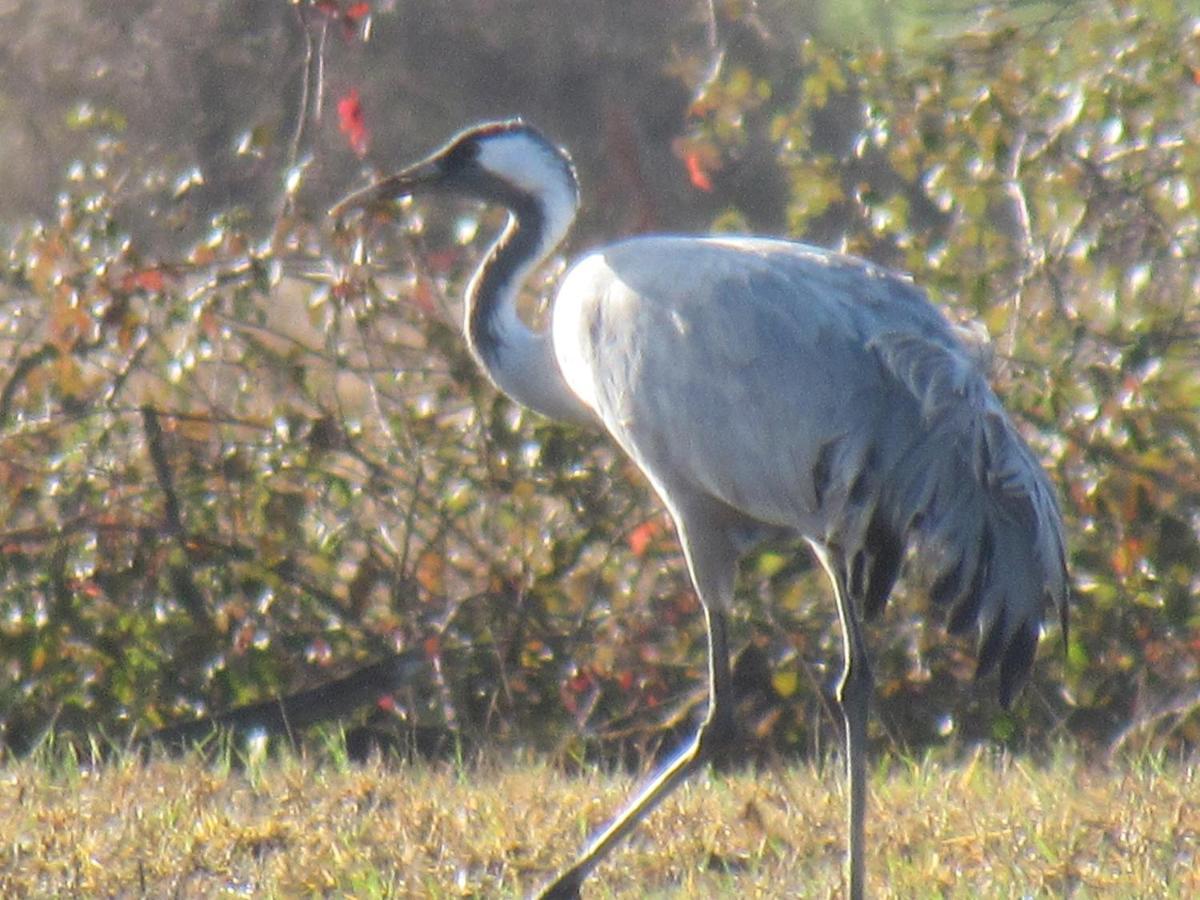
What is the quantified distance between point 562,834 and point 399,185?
167cm

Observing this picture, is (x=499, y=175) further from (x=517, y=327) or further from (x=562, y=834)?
(x=562, y=834)

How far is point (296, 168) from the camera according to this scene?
5859mm

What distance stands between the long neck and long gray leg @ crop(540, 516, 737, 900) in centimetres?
49

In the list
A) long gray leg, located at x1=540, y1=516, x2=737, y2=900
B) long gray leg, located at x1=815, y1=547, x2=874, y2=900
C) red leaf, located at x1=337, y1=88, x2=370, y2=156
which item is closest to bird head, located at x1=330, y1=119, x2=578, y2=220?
red leaf, located at x1=337, y1=88, x2=370, y2=156

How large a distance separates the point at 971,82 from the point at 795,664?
158cm

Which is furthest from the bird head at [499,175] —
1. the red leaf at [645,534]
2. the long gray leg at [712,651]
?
the red leaf at [645,534]

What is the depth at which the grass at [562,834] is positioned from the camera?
3867 mm

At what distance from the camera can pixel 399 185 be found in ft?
17.2

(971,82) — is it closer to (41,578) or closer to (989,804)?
(989,804)

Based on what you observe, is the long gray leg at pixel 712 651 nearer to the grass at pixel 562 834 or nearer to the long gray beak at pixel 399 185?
the grass at pixel 562 834

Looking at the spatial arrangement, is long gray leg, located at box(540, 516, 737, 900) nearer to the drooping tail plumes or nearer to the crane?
the crane

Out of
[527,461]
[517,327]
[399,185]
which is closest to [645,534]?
[527,461]

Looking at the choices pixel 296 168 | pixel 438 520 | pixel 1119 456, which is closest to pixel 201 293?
pixel 296 168

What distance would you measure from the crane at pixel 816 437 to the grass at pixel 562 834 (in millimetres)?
126
